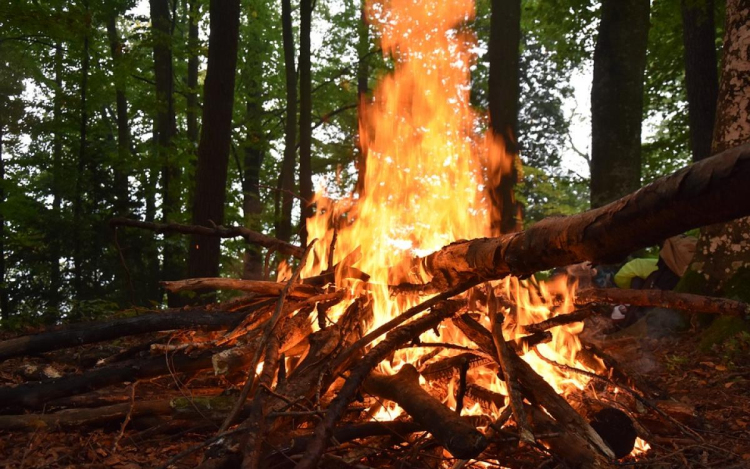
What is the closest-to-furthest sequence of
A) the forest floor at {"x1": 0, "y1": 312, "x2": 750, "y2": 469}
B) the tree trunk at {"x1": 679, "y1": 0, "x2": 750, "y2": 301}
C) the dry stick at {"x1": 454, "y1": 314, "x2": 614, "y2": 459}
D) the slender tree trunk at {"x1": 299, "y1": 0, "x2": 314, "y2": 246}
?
the dry stick at {"x1": 454, "y1": 314, "x2": 614, "y2": 459}, the forest floor at {"x1": 0, "y1": 312, "x2": 750, "y2": 469}, the tree trunk at {"x1": 679, "y1": 0, "x2": 750, "y2": 301}, the slender tree trunk at {"x1": 299, "y1": 0, "x2": 314, "y2": 246}

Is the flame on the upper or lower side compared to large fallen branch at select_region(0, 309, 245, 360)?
lower

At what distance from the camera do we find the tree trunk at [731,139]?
5.80m

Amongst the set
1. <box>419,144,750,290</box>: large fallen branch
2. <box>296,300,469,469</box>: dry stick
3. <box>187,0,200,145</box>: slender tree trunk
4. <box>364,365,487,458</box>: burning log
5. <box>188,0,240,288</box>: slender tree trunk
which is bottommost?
<box>364,365,487,458</box>: burning log

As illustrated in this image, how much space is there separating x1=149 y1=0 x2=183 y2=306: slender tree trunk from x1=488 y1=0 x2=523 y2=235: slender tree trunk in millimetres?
6065

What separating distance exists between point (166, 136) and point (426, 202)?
10907 millimetres

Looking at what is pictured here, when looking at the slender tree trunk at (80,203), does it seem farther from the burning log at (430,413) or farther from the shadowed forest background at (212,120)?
the burning log at (430,413)

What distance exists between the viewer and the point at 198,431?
3.60m

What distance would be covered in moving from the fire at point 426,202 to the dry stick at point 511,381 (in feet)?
2.07

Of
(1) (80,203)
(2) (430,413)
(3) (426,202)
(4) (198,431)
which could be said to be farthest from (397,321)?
(1) (80,203)

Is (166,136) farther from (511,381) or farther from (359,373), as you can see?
(511,381)

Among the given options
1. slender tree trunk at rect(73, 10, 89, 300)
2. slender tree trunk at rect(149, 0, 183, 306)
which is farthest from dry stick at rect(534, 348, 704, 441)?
slender tree trunk at rect(73, 10, 89, 300)

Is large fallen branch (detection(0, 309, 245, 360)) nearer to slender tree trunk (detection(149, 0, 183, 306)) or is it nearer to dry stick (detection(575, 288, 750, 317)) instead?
dry stick (detection(575, 288, 750, 317))

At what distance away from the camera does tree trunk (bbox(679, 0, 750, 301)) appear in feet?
19.0

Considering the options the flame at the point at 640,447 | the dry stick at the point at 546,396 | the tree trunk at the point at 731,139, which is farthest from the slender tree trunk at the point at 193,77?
the flame at the point at 640,447
